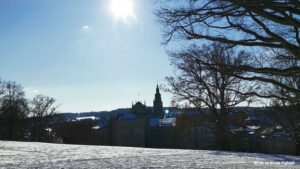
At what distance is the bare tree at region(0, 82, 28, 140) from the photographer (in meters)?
36.0

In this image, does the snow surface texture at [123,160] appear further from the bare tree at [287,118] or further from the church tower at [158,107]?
the church tower at [158,107]

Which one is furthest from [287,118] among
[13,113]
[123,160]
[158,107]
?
[158,107]

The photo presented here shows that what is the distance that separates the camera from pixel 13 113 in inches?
1430

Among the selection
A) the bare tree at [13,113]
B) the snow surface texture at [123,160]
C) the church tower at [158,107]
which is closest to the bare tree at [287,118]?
the snow surface texture at [123,160]

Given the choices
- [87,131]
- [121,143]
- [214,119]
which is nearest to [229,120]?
[214,119]

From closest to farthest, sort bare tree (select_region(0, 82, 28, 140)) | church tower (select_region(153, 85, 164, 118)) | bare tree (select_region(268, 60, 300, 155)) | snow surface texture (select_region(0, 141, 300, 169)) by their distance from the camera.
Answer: snow surface texture (select_region(0, 141, 300, 169)) < bare tree (select_region(268, 60, 300, 155)) < bare tree (select_region(0, 82, 28, 140)) < church tower (select_region(153, 85, 164, 118))

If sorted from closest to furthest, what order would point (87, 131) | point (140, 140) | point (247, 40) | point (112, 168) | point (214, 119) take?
1. point (112, 168)
2. point (247, 40)
3. point (214, 119)
4. point (87, 131)
5. point (140, 140)

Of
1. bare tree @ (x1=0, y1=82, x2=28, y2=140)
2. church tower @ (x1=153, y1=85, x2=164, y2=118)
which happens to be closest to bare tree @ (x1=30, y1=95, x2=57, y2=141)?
bare tree @ (x1=0, y1=82, x2=28, y2=140)

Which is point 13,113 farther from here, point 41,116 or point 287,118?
point 287,118

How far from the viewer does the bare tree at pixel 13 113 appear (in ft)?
118

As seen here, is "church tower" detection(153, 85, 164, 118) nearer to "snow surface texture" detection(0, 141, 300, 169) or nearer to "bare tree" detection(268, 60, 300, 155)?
"bare tree" detection(268, 60, 300, 155)

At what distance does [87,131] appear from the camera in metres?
59.0

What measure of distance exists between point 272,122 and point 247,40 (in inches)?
665

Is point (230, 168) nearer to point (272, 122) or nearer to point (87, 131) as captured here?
point (272, 122)
